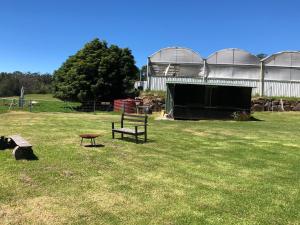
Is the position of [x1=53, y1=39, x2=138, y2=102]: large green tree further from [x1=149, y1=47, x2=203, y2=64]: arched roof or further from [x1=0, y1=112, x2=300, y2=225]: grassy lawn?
[x1=0, y1=112, x2=300, y2=225]: grassy lawn

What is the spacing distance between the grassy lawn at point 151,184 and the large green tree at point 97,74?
26.3m

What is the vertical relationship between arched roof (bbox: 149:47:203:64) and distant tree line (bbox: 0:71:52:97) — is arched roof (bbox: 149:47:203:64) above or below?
above

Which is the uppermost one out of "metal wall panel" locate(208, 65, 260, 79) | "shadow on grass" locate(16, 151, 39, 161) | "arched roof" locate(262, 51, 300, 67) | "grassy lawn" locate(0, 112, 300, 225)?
"arched roof" locate(262, 51, 300, 67)

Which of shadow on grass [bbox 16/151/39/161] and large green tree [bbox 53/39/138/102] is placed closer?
shadow on grass [bbox 16/151/39/161]

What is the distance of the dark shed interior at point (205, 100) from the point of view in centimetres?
2802

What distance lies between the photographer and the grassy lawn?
7160mm

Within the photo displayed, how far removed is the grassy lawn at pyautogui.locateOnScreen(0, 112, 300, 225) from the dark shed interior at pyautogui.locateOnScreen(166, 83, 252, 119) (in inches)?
520

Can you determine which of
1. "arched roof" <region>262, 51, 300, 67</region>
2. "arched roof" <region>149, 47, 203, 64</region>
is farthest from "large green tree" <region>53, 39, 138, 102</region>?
"arched roof" <region>262, 51, 300, 67</region>

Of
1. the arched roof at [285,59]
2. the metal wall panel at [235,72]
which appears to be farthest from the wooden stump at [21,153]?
the arched roof at [285,59]

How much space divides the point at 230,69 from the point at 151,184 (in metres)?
32.9

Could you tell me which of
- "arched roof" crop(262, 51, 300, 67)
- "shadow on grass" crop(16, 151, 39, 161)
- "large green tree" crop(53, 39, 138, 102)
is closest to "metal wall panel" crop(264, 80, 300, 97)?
"arched roof" crop(262, 51, 300, 67)

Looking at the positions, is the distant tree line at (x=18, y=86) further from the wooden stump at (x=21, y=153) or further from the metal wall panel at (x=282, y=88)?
the wooden stump at (x=21, y=153)

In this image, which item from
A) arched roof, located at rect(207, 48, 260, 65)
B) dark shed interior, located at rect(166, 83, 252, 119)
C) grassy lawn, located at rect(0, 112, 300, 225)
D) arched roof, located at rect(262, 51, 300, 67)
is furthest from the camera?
arched roof, located at rect(207, 48, 260, 65)

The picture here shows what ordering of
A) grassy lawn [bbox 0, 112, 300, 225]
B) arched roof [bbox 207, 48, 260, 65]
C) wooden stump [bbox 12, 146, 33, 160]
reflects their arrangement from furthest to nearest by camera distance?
arched roof [bbox 207, 48, 260, 65] → wooden stump [bbox 12, 146, 33, 160] → grassy lawn [bbox 0, 112, 300, 225]
